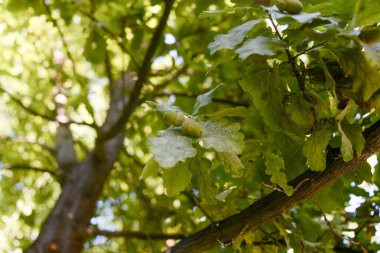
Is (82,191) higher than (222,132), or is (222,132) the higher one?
(222,132)

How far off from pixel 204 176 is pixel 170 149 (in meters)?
0.37

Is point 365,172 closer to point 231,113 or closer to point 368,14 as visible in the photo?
point 231,113

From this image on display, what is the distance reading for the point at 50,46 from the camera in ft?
15.3

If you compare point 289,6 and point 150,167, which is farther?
point 150,167

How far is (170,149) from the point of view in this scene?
1160 millimetres

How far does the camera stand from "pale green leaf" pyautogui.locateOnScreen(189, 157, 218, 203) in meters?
1.46

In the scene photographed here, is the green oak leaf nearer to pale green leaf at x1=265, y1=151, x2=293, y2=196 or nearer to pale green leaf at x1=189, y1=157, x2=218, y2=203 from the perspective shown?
pale green leaf at x1=265, y1=151, x2=293, y2=196

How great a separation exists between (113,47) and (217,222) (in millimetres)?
2840

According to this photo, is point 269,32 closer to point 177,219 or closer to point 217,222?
point 217,222

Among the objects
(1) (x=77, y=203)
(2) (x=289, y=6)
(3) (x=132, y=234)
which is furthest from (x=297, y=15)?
(1) (x=77, y=203)

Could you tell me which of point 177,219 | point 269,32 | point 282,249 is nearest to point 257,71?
point 269,32

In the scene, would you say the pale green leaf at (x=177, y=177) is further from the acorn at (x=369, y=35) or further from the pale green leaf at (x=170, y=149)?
the acorn at (x=369, y=35)

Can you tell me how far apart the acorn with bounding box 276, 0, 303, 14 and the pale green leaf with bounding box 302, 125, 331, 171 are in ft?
1.23

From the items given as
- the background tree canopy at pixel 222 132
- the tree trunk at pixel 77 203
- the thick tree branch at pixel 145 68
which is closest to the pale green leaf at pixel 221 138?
the background tree canopy at pixel 222 132
